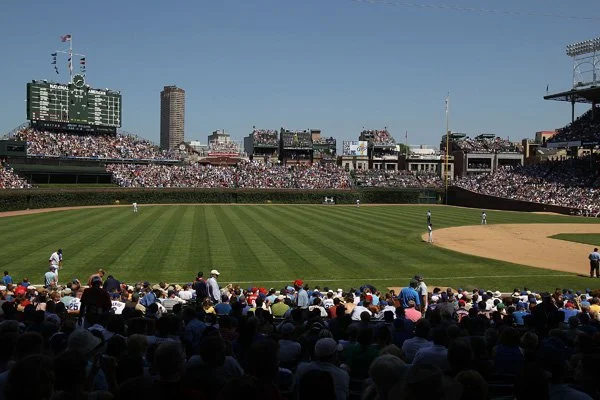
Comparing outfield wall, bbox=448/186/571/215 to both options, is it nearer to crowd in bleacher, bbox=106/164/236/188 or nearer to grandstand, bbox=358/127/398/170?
crowd in bleacher, bbox=106/164/236/188

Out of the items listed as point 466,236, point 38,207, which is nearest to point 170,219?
point 38,207

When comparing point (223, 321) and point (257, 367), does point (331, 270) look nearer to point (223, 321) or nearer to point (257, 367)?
point (223, 321)

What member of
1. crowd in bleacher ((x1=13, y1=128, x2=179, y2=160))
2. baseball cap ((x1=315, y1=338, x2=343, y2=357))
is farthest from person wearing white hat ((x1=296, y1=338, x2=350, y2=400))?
crowd in bleacher ((x1=13, y1=128, x2=179, y2=160))

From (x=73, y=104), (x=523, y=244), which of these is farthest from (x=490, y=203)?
(x=73, y=104)

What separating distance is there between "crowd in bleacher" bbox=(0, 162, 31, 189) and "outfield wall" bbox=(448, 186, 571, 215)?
185ft

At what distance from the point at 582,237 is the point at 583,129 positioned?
4076cm

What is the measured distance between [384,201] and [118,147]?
43.9 m

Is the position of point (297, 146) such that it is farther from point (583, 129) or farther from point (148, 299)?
point (148, 299)

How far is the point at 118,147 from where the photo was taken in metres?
86.1

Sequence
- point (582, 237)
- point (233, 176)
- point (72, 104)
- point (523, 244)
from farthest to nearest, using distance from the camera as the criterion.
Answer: point (233, 176) → point (72, 104) → point (582, 237) → point (523, 244)

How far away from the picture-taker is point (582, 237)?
37.0m

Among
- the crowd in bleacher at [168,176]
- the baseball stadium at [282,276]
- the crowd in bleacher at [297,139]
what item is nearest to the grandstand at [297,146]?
the crowd in bleacher at [297,139]

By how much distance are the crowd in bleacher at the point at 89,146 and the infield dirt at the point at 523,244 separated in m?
58.9

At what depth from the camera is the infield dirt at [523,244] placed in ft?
90.2
